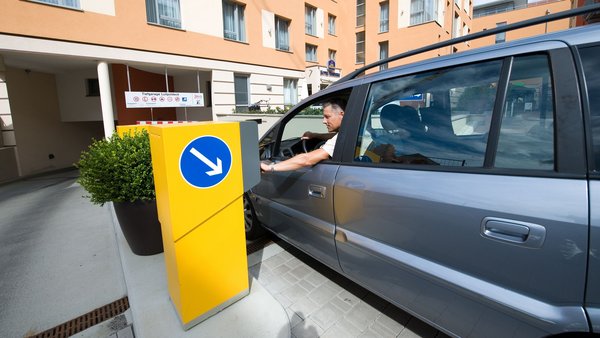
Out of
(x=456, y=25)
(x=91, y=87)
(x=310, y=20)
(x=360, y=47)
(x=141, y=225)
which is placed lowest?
(x=141, y=225)

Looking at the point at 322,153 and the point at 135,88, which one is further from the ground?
the point at 135,88

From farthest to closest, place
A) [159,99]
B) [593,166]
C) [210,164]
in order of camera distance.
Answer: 1. [159,99]
2. [210,164]
3. [593,166]

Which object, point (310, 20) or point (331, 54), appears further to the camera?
point (331, 54)

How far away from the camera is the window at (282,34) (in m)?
14.4

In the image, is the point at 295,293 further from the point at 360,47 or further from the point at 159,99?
the point at 360,47

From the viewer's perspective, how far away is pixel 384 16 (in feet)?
69.7

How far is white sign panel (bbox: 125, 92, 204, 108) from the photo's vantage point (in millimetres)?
9195

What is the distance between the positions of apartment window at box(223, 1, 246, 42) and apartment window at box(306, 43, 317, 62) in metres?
6.04

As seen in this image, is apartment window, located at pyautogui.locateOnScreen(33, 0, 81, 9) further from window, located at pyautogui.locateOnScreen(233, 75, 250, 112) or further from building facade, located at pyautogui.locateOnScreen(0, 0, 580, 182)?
window, located at pyautogui.locateOnScreen(233, 75, 250, 112)

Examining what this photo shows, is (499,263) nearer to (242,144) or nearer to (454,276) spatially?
→ (454,276)

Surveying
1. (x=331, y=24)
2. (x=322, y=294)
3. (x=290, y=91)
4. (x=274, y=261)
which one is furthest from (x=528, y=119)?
(x=331, y=24)

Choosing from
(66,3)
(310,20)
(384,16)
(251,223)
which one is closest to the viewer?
(251,223)

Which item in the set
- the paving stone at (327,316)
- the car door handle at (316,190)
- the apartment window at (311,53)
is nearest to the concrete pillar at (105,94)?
the car door handle at (316,190)

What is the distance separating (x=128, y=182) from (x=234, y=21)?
11.6 meters
